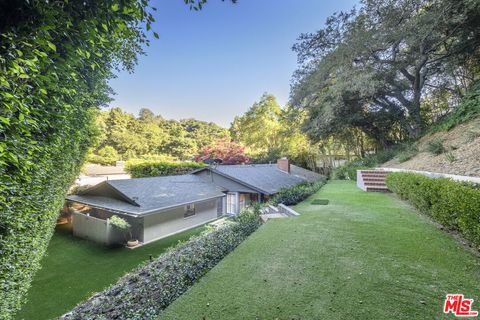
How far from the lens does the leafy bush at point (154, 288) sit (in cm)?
321

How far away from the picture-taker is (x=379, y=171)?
1375 cm

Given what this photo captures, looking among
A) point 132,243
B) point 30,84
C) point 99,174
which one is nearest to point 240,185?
point 132,243

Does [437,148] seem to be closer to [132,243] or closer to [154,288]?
[154,288]

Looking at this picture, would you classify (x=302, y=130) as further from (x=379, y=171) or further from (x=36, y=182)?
(x=36, y=182)

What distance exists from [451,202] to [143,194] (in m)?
12.1

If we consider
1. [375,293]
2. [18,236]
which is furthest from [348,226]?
[18,236]

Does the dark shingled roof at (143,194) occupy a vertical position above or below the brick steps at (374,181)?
below

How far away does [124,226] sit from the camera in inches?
372

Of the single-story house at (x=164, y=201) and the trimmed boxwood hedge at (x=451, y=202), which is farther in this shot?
the single-story house at (x=164, y=201)

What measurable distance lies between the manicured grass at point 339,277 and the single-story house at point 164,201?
21.4 feet

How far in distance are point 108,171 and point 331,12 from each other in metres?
25.9

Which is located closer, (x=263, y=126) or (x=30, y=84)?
(x=30, y=84)

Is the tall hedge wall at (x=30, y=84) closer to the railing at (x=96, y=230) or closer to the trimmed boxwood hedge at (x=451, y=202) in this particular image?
the trimmed boxwood hedge at (x=451, y=202)

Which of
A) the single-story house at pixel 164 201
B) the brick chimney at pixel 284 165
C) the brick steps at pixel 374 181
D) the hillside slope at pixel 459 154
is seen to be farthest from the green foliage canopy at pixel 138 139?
the hillside slope at pixel 459 154
